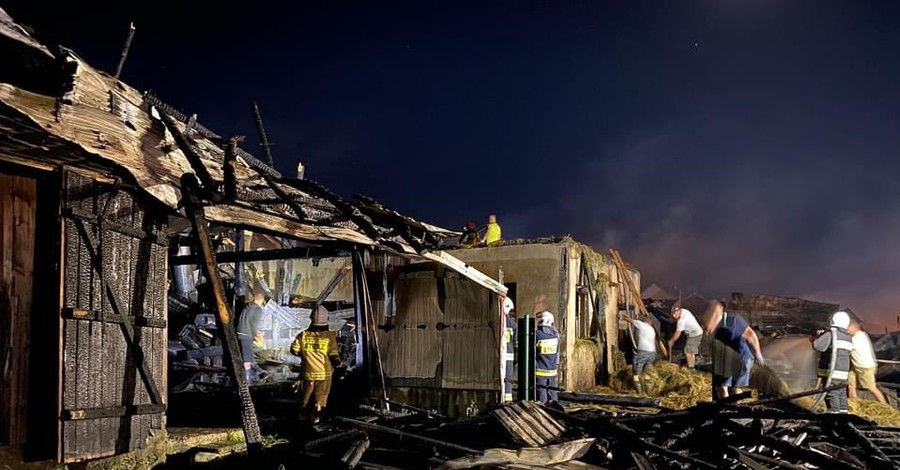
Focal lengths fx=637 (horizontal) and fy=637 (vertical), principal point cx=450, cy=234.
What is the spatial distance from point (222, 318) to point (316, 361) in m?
3.69

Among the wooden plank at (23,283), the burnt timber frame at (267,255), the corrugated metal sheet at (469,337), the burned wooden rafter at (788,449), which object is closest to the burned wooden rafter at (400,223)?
the burnt timber frame at (267,255)

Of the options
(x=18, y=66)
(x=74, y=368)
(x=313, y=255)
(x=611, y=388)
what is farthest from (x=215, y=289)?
(x=611, y=388)

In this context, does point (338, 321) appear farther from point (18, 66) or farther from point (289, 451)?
point (18, 66)

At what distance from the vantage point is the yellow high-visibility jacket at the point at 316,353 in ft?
32.2

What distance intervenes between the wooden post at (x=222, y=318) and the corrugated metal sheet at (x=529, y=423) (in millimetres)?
2468

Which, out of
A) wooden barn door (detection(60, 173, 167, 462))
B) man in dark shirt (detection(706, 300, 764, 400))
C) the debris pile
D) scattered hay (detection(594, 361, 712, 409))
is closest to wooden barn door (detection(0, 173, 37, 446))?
wooden barn door (detection(60, 173, 167, 462))

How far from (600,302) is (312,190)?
37.3 ft

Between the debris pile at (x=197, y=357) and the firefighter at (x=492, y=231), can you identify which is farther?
the firefighter at (x=492, y=231)

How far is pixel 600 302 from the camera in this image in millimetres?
17016

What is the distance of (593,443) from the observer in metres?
6.59

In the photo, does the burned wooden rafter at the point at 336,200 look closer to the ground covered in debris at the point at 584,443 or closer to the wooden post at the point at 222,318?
the wooden post at the point at 222,318

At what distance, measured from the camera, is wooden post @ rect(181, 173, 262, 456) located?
6141 millimetres

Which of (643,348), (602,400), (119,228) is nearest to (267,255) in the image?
(119,228)

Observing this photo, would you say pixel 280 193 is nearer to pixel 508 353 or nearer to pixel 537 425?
pixel 537 425
